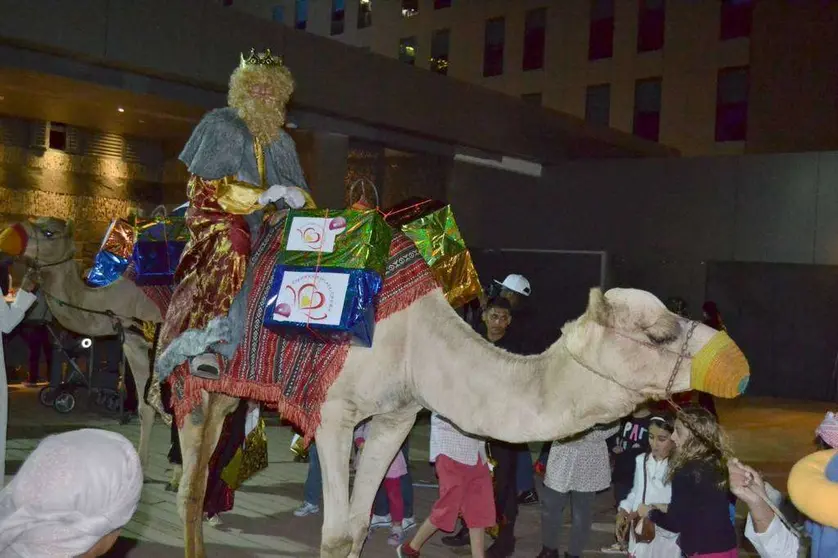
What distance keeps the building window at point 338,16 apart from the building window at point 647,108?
14.8 metres

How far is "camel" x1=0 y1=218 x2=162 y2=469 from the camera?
33.1 ft

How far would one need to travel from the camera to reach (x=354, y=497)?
5.06 metres

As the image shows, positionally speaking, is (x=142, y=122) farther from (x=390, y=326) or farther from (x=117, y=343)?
(x=390, y=326)

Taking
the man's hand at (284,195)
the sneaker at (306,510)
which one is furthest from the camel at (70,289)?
the man's hand at (284,195)

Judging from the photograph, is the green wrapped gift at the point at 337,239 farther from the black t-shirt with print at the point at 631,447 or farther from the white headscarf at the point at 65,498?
the black t-shirt with print at the point at 631,447

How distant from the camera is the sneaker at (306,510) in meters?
7.43

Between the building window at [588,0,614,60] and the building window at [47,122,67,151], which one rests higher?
the building window at [588,0,614,60]

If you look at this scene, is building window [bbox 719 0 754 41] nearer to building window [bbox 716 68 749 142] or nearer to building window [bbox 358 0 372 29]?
building window [bbox 716 68 749 142]

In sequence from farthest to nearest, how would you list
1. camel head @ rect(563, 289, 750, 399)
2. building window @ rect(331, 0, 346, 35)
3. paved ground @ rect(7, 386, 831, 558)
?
building window @ rect(331, 0, 346, 35)
paved ground @ rect(7, 386, 831, 558)
camel head @ rect(563, 289, 750, 399)

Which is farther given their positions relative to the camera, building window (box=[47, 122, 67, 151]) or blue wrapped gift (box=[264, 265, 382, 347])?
building window (box=[47, 122, 67, 151])

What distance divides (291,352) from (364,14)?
112ft

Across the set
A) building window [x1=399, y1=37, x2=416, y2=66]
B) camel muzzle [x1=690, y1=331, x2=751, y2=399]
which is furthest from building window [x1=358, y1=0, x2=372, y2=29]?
camel muzzle [x1=690, y1=331, x2=751, y2=399]

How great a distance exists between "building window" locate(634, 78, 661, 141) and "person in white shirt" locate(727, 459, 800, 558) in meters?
26.4

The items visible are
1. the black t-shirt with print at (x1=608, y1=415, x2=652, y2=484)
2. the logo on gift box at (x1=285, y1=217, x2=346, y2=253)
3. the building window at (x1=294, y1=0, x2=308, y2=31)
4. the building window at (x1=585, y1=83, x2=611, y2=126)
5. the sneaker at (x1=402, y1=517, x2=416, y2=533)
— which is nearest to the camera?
the logo on gift box at (x1=285, y1=217, x2=346, y2=253)
